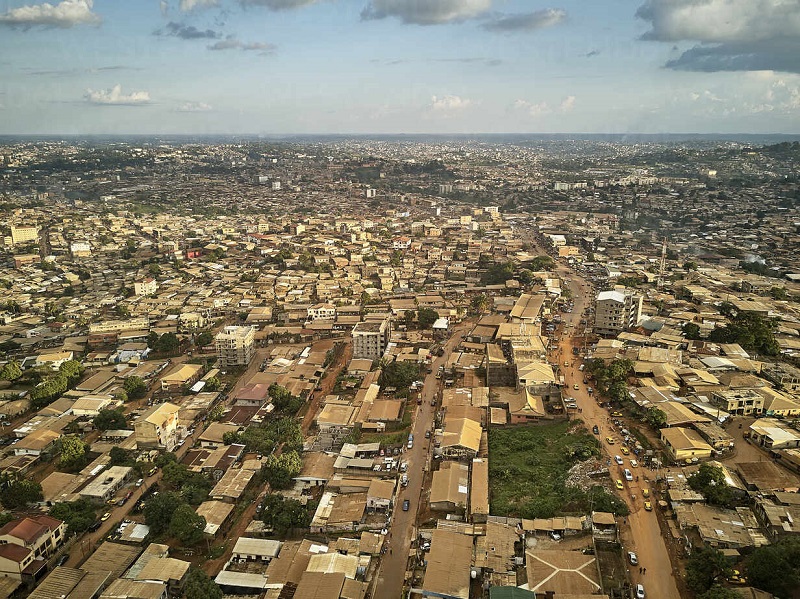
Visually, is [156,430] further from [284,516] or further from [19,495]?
[284,516]

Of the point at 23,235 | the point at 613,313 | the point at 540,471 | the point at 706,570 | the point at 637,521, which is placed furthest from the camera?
the point at 23,235

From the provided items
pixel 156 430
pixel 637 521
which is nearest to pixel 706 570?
pixel 637 521

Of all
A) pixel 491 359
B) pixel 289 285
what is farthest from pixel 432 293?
pixel 491 359

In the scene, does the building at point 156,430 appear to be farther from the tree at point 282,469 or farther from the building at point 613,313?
the building at point 613,313

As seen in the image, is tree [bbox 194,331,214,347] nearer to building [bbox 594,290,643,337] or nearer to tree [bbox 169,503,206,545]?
tree [bbox 169,503,206,545]

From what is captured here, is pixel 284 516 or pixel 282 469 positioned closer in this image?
pixel 284 516

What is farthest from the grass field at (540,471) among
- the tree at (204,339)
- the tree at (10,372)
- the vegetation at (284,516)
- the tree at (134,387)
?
the tree at (10,372)

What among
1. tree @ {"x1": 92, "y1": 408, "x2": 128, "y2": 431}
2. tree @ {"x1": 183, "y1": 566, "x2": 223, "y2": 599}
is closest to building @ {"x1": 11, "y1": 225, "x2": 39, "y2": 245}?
tree @ {"x1": 92, "y1": 408, "x2": 128, "y2": 431}
